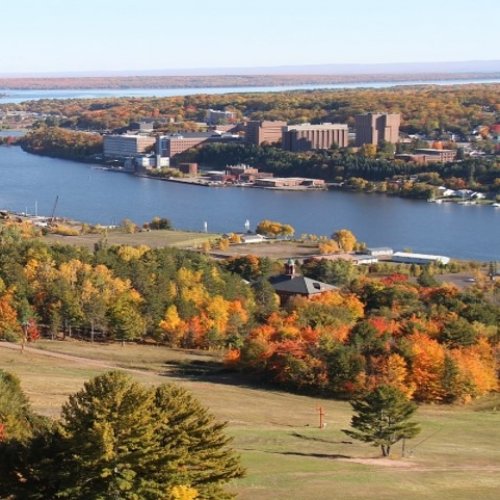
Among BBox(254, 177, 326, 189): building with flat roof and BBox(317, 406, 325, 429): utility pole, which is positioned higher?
BBox(317, 406, 325, 429): utility pole

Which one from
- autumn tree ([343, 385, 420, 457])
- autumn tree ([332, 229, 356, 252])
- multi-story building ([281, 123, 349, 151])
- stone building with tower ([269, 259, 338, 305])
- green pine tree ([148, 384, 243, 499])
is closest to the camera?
green pine tree ([148, 384, 243, 499])

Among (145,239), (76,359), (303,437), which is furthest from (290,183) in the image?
(303,437)

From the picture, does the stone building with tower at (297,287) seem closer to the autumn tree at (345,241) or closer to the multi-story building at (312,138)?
the autumn tree at (345,241)

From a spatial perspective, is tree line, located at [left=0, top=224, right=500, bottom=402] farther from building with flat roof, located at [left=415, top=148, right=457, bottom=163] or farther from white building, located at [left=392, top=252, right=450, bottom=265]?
building with flat roof, located at [left=415, top=148, right=457, bottom=163]

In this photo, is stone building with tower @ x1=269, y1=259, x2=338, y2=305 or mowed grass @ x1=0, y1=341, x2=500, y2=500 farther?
stone building with tower @ x1=269, y1=259, x2=338, y2=305

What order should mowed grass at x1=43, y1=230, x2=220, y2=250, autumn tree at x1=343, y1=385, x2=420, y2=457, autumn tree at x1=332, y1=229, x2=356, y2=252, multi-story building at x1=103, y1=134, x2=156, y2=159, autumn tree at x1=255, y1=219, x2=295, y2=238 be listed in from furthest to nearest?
multi-story building at x1=103, y1=134, x2=156, y2=159 < autumn tree at x1=255, y1=219, x2=295, y2=238 < autumn tree at x1=332, y1=229, x2=356, y2=252 < mowed grass at x1=43, y1=230, x2=220, y2=250 < autumn tree at x1=343, y1=385, x2=420, y2=457

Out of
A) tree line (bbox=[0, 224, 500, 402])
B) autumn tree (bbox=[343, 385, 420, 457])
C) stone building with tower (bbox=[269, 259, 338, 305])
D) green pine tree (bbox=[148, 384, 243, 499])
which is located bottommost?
stone building with tower (bbox=[269, 259, 338, 305])

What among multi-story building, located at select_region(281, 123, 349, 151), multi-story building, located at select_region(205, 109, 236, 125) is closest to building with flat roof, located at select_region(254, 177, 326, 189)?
multi-story building, located at select_region(281, 123, 349, 151)

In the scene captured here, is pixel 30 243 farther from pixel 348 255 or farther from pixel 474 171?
pixel 474 171
